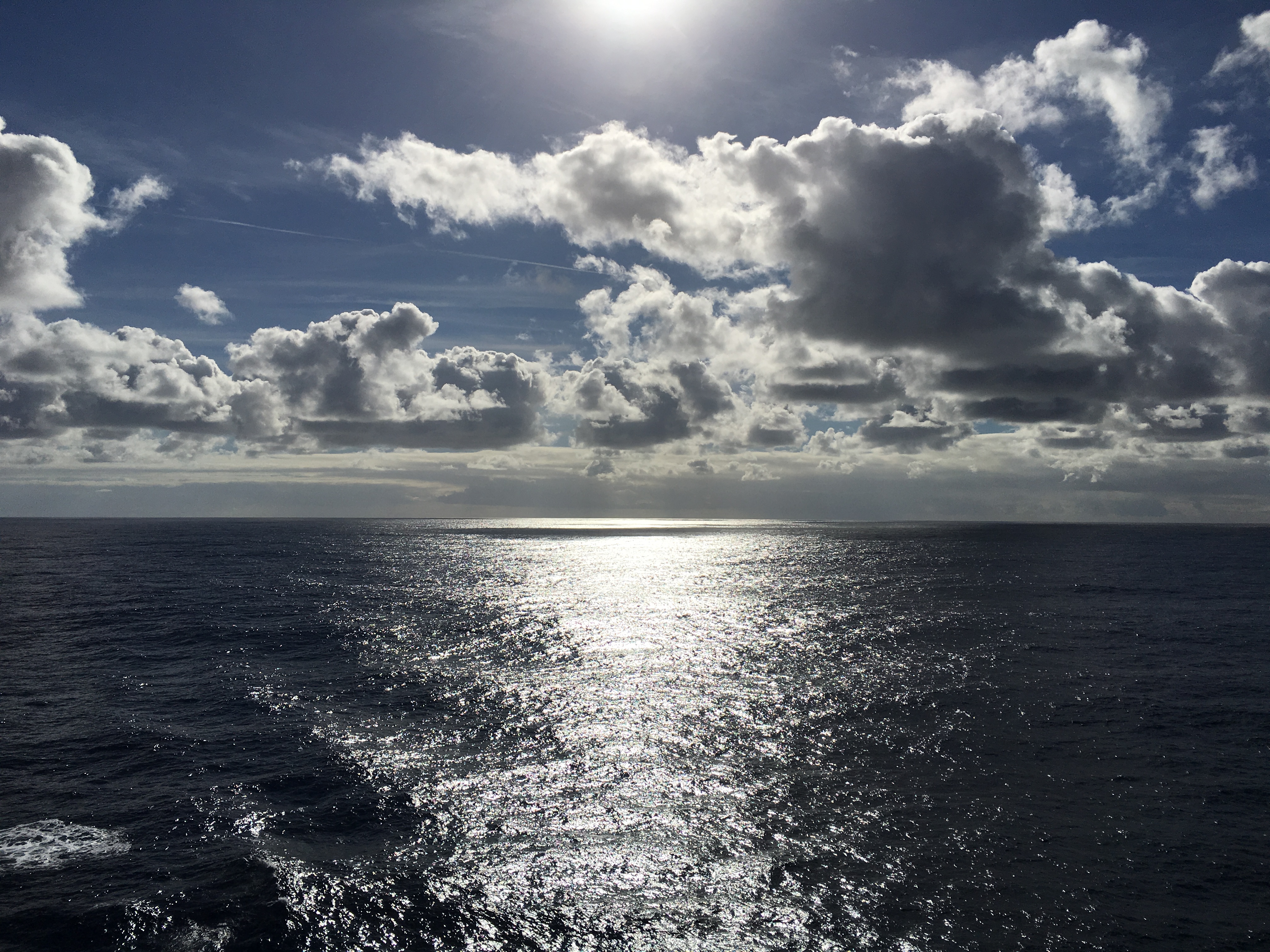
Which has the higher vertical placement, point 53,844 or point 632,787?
point 632,787

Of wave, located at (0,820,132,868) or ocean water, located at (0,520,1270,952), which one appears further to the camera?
wave, located at (0,820,132,868)

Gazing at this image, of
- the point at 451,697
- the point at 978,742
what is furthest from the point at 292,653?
the point at 978,742

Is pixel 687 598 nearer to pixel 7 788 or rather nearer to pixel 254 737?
pixel 254 737

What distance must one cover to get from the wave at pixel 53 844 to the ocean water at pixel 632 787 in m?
0.16

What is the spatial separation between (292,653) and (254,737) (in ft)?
73.5

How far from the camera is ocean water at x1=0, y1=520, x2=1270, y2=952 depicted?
22.4 meters

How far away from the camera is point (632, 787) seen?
107 feet

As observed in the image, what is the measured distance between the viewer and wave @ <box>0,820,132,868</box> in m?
25.3

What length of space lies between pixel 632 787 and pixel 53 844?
2270cm

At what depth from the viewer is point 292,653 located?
59.4m

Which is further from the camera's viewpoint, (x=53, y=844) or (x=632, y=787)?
(x=632, y=787)

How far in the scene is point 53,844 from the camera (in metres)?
26.4

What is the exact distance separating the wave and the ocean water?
6.3 inches

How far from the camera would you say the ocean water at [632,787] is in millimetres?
22438
